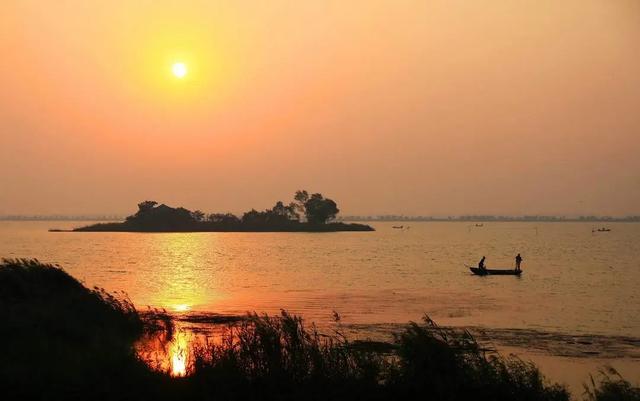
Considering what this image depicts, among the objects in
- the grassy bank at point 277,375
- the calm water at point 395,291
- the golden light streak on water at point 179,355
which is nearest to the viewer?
the grassy bank at point 277,375

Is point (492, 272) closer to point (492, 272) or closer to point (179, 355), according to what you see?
point (492, 272)

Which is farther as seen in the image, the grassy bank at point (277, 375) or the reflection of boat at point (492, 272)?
the reflection of boat at point (492, 272)

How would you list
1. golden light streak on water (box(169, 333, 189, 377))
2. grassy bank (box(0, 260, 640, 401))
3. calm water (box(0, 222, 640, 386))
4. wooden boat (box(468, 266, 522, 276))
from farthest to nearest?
1. wooden boat (box(468, 266, 522, 276))
2. calm water (box(0, 222, 640, 386))
3. golden light streak on water (box(169, 333, 189, 377))
4. grassy bank (box(0, 260, 640, 401))

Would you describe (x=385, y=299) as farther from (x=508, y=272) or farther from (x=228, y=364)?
(x=228, y=364)

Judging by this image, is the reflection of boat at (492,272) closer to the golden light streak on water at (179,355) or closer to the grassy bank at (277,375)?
the golden light streak on water at (179,355)

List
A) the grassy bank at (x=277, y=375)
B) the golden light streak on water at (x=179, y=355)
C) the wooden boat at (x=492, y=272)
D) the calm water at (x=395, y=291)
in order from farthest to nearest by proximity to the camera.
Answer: the wooden boat at (x=492, y=272) < the calm water at (x=395, y=291) < the golden light streak on water at (x=179, y=355) < the grassy bank at (x=277, y=375)

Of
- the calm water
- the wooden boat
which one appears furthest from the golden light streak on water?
the wooden boat

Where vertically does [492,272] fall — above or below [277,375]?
below

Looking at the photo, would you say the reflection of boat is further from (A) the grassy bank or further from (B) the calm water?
(A) the grassy bank

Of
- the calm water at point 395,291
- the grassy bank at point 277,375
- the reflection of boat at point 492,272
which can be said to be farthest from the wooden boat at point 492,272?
the grassy bank at point 277,375

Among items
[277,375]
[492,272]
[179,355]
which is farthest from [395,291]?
[277,375]

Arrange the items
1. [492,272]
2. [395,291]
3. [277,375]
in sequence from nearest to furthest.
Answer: [277,375] → [395,291] → [492,272]

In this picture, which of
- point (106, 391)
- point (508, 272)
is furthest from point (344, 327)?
point (508, 272)

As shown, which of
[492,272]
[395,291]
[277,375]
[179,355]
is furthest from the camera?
[492,272]
